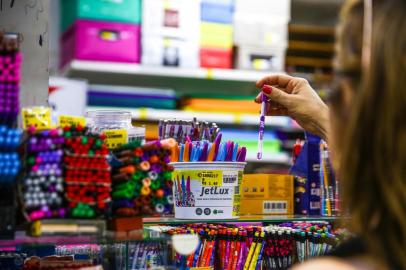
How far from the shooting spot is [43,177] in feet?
3.65

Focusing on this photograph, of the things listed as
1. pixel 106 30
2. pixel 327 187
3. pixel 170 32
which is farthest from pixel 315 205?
pixel 106 30

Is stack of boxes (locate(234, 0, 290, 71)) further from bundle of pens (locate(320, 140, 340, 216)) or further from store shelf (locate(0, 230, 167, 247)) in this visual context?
store shelf (locate(0, 230, 167, 247))

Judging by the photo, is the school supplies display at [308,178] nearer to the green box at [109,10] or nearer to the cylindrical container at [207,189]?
the cylindrical container at [207,189]

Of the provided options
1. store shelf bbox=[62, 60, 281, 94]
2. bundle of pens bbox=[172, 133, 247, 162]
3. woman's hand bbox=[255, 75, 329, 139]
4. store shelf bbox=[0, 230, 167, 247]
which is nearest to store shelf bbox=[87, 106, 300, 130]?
store shelf bbox=[62, 60, 281, 94]

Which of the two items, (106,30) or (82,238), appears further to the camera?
(106,30)

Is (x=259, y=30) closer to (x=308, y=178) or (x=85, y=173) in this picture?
(x=308, y=178)

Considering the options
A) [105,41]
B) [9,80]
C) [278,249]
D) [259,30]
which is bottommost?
[278,249]

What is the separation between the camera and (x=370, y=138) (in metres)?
0.82

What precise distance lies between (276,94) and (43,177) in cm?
97

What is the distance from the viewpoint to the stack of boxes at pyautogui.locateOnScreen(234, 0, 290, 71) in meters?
4.43

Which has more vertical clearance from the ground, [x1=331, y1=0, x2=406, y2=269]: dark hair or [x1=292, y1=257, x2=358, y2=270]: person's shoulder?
[x1=331, y1=0, x2=406, y2=269]: dark hair

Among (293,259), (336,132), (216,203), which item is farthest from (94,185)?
(293,259)

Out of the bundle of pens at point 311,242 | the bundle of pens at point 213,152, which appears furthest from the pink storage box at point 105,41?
the bundle of pens at point 311,242

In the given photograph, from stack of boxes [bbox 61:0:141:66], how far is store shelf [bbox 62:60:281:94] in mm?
59
